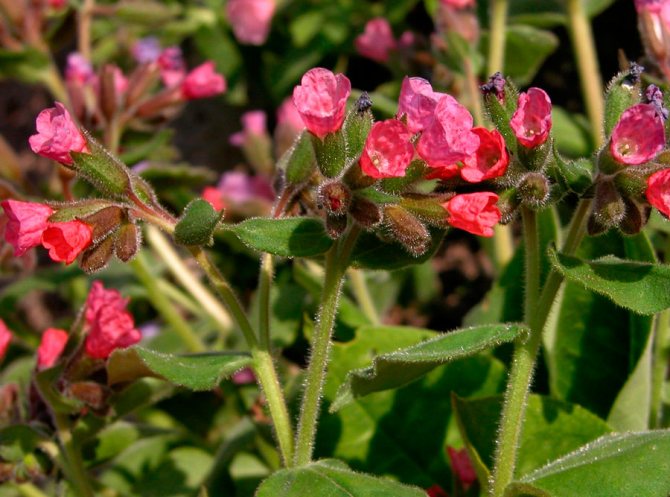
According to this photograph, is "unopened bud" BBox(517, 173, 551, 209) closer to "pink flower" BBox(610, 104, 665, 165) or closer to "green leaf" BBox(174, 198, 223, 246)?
"pink flower" BBox(610, 104, 665, 165)

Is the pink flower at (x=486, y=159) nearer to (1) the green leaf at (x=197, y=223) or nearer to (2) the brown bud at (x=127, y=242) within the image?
(1) the green leaf at (x=197, y=223)

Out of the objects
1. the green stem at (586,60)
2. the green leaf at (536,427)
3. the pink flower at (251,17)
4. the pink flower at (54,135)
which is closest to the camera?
the pink flower at (54,135)

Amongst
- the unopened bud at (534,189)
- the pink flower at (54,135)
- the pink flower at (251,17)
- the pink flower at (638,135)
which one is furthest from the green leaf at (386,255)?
the pink flower at (251,17)

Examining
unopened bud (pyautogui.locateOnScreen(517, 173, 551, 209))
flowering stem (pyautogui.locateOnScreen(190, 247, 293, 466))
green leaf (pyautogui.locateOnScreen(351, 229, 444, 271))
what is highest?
unopened bud (pyautogui.locateOnScreen(517, 173, 551, 209))

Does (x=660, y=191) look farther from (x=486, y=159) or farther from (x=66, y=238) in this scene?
(x=66, y=238)

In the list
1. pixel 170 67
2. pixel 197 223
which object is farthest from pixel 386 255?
pixel 170 67

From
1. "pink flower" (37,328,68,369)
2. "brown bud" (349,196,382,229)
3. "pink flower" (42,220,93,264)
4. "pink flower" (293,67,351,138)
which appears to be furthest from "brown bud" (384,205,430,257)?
"pink flower" (37,328,68,369)
